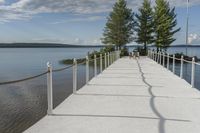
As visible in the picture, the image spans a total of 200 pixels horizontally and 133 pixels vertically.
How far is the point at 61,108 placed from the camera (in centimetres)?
823

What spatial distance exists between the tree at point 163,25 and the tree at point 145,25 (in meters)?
1.23

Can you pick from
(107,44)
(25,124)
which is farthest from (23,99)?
(107,44)

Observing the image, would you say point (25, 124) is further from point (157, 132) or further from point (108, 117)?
point (157, 132)

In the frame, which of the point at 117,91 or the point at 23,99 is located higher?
the point at 117,91

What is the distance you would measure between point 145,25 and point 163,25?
144 inches

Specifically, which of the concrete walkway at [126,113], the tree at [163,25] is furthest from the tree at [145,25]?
the concrete walkway at [126,113]

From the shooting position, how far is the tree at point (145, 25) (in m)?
68.6

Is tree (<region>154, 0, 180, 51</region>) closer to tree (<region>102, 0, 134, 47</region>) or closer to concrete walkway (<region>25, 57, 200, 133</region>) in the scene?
tree (<region>102, 0, 134, 47</region>)

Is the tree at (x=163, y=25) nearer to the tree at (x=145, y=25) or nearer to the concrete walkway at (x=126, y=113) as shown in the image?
the tree at (x=145, y=25)

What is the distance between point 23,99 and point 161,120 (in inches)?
500

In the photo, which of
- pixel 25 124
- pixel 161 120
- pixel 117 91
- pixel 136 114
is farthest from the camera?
pixel 25 124

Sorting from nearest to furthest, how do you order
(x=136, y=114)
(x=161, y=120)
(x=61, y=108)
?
(x=161, y=120)
(x=136, y=114)
(x=61, y=108)

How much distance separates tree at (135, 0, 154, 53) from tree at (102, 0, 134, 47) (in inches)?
73.6

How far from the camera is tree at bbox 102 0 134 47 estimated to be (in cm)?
6788
